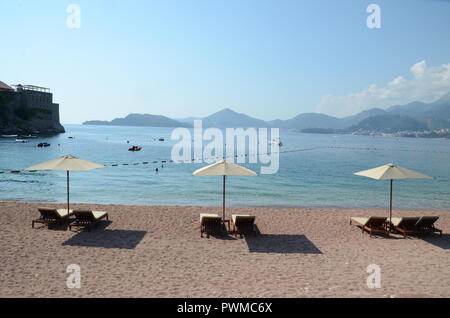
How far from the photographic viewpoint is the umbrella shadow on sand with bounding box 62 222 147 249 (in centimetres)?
908

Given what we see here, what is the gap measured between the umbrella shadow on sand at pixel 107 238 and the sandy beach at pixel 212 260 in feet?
0.09

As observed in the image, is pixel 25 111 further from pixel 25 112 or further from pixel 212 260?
pixel 212 260

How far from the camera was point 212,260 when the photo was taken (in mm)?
8062

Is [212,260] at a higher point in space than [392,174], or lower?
lower

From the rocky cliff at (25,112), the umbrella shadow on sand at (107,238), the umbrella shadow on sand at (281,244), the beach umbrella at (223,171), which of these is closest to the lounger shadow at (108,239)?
the umbrella shadow on sand at (107,238)

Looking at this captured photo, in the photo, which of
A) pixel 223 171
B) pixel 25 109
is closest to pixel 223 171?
pixel 223 171

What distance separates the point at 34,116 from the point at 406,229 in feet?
384

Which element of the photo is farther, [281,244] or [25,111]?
[25,111]

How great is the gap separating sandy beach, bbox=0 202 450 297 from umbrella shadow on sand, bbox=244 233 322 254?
0.03 meters

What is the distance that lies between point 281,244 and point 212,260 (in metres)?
2.38

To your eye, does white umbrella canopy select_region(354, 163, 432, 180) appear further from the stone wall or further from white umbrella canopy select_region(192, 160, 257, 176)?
the stone wall

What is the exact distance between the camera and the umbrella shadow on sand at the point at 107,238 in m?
9.08
